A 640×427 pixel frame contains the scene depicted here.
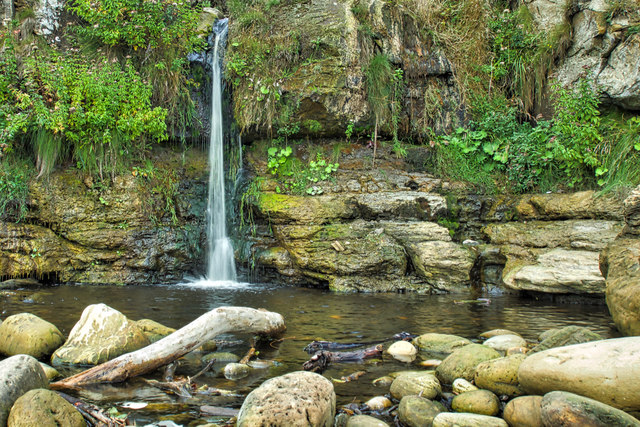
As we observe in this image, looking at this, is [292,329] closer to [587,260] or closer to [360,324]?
[360,324]

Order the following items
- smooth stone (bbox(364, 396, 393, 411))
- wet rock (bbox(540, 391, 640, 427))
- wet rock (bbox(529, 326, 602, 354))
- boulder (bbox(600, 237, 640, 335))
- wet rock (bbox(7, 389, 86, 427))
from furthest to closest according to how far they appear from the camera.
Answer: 1. boulder (bbox(600, 237, 640, 335))
2. wet rock (bbox(529, 326, 602, 354))
3. smooth stone (bbox(364, 396, 393, 411))
4. wet rock (bbox(7, 389, 86, 427))
5. wet rock (bbox(540, 391, 640, 427))

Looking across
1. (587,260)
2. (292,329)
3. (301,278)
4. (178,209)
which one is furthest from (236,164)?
(587,260)

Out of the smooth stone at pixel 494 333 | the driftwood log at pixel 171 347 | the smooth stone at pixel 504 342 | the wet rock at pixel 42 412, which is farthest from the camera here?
the smooth stone at pixel 494 333

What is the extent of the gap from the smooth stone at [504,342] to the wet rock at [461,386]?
0.94 m

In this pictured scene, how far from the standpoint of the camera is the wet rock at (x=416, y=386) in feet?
10.3

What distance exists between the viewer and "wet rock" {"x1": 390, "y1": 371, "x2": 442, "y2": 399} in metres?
3.13

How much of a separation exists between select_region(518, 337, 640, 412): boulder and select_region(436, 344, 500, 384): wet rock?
1.54 feet

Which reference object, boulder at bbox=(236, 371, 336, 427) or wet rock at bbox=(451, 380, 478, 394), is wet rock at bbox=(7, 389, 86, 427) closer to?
boulder at bbox=(236, 371, 336, 427)

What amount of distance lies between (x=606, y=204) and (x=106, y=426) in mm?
7646

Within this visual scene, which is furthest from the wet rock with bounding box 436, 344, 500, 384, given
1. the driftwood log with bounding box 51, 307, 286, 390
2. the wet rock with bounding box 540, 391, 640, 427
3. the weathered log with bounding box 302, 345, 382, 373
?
the driftwood log with bounding box 51, 307, 286, 390

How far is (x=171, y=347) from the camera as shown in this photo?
364 centimetres

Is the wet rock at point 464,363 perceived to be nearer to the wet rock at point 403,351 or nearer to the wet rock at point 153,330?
the wet rock at point 403,351

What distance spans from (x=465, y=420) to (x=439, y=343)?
1.75m

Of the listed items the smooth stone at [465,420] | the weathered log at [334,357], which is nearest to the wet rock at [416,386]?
the smooth stone at [465,420]
